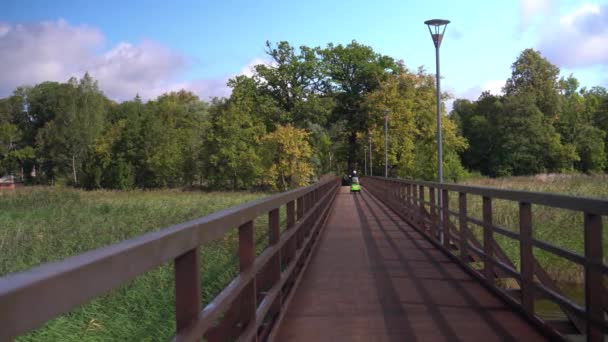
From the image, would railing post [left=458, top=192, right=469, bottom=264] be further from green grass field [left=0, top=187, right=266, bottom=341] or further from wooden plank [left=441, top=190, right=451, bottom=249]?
green grass field [left=0, top=187, right=266, bottom=341]

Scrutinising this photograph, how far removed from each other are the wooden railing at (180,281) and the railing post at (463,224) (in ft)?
11.1

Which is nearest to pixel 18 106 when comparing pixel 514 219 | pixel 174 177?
pixel 174 177

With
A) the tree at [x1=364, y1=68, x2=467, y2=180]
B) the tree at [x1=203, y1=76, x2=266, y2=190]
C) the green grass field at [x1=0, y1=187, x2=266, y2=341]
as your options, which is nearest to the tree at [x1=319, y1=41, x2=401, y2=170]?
the tree at [x1=364, y1=68, x2=467, y2=180]

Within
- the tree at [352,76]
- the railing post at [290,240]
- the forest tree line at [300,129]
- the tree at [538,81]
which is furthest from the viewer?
the tree at [538,81]

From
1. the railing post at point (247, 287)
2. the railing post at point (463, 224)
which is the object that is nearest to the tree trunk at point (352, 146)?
the railing post at point (463, 224)

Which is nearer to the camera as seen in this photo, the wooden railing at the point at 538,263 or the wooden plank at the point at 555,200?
the wooden plank at the point at 555,200

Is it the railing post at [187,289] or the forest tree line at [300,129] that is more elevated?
the forest tree line at [300,129]

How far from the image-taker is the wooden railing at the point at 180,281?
1.24 m

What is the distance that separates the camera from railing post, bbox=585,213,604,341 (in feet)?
12.3

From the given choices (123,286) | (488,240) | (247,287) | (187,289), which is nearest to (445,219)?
(488,240)

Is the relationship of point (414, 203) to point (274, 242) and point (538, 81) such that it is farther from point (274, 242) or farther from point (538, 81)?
point (538, 81)

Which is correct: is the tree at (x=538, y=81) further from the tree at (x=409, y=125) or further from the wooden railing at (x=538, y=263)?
the wooden railing at (x=538, y=263)

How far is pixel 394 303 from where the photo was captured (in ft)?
19.5

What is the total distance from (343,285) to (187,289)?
481 cm
